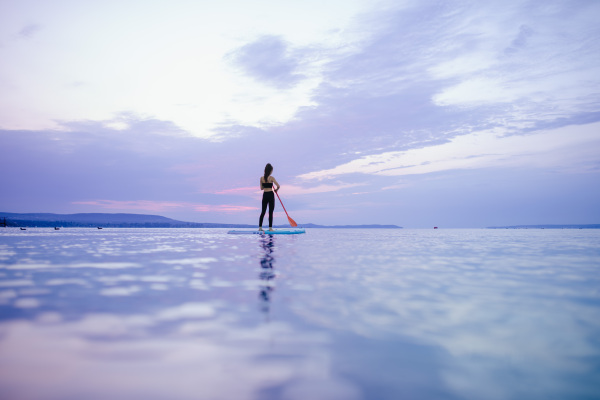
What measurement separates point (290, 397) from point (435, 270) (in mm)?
5118

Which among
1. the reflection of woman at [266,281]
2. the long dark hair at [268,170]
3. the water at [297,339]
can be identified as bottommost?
the water at [297,339]

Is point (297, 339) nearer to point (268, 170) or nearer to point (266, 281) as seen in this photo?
point (266, 281)

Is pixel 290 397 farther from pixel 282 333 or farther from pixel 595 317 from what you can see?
pixel 595 317

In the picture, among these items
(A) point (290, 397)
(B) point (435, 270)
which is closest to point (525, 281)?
(B) point (435, 270)

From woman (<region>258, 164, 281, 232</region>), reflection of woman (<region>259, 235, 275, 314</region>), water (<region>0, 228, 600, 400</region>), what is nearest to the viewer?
water (<region>0, 228, 600, 400</region>)

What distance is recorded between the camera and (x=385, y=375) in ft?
6.97

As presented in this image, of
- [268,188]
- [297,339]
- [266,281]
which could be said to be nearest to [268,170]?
[268,188]

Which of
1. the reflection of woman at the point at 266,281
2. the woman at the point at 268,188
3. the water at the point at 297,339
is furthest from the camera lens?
the woman at the point at 268,188

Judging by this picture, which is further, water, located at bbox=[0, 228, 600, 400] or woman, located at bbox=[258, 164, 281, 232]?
woman, located at bbox=[258, 164, 281, 232]

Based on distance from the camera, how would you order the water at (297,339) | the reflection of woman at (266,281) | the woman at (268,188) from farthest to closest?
the woman at (268,188), the reflection of woman at (266,281), the water at (297,339)

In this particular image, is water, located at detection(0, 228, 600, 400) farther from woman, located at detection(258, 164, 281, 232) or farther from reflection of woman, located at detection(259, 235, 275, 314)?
woman, located at detection(258, 164, 281, 232)

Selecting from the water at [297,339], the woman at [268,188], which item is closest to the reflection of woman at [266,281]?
the water at [297,339]

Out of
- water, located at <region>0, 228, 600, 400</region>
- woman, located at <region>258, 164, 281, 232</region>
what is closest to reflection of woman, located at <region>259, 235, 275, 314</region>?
water, located at <region>0, 228, 600, 400</region>

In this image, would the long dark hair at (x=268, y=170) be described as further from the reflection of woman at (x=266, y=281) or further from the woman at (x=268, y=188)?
the reflection of woman at (x=266, y=281)
